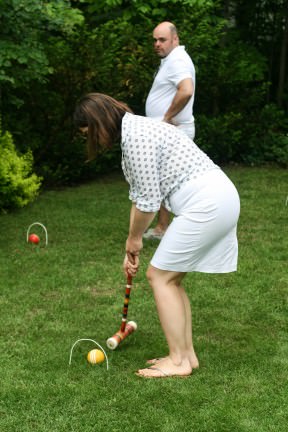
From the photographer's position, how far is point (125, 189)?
8672 millimetres

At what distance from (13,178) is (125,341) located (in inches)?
146

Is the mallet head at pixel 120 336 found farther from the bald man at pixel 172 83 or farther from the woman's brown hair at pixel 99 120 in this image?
the bald man at pixel 172 83

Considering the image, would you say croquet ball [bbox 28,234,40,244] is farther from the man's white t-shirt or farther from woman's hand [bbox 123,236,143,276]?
woman's hand [bbox 123,236,143,276]

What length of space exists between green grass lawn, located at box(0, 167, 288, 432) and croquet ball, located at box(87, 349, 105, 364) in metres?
0.04

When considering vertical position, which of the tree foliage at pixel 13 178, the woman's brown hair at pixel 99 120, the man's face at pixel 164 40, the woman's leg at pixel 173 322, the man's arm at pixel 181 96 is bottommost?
the tree foliage at pixel 13 178

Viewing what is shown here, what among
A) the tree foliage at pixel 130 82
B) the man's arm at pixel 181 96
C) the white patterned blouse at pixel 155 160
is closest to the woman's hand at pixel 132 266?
the white patterned blouse at pixel 155 160

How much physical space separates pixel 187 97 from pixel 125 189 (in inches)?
123

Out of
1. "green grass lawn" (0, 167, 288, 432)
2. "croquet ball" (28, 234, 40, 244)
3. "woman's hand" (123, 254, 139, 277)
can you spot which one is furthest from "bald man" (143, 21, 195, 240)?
"woman's hand" (123, 254, 139, 277)

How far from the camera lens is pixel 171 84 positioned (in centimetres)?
580

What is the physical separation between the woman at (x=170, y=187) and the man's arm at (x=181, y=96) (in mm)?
2345

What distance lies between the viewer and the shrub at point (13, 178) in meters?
7.41

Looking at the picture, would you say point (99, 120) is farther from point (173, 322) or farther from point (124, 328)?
point (124, 328)

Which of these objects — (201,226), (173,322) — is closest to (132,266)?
(173,322)

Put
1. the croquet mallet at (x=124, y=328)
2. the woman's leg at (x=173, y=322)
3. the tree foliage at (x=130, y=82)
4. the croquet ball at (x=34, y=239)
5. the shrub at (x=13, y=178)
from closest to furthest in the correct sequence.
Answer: the woman's leg at (x=173, y=322), the croquet mallet at (x=124, y=328), the croquet ball at (x=34, y=239), the shrub at (x=13, y=178), the tree foliage at (x=130, y=82)
